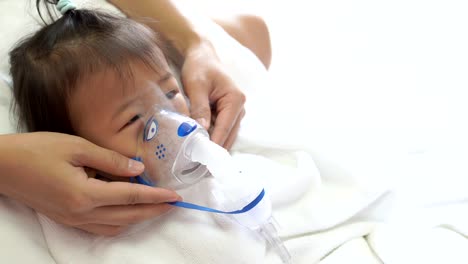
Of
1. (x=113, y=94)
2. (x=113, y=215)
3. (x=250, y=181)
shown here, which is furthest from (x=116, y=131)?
(x=250, y=181)

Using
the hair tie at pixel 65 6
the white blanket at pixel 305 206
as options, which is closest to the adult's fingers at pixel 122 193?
the white blanket at pixel 305 206

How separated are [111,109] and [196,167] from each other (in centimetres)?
19

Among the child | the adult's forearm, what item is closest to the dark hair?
the child

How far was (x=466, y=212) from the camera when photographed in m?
1.08

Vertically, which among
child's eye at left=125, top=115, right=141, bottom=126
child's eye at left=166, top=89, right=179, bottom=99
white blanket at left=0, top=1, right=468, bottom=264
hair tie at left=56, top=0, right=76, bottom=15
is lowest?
white blanket at left=0, top=1, right=468, bottom=264

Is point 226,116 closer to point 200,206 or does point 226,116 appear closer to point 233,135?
point 233,135

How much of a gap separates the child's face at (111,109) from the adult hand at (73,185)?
7 cm

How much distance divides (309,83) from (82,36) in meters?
0.83

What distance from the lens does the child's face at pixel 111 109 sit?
93cm

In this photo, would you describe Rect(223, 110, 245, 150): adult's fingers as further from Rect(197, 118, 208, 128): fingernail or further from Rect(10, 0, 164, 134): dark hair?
Rect(10, 0, 164, 134): dark hair

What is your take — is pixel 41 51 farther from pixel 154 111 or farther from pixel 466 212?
pixel 466 212

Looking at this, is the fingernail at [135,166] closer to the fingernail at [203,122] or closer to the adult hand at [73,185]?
the adult hand at [73,185]

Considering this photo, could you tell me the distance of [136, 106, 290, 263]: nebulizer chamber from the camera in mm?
833

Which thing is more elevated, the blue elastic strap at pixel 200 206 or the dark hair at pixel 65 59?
the dark hair at pixel 65 59
